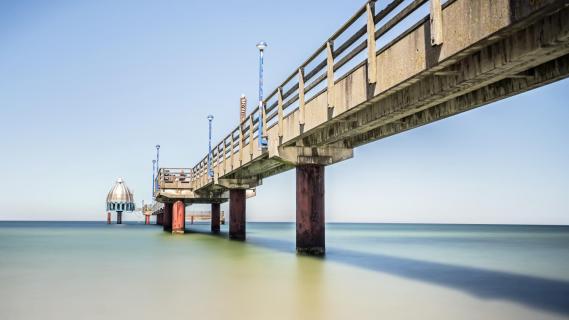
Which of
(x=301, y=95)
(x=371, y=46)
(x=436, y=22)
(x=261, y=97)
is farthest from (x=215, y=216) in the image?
(x=436, y=22)

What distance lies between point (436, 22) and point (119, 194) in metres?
158

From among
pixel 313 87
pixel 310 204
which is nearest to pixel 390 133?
pixel 313 87

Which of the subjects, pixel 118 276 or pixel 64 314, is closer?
pixel 64 314

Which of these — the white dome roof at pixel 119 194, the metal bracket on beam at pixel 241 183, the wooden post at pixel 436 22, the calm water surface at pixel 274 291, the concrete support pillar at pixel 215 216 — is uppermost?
the white dome roof at pixel 119 194

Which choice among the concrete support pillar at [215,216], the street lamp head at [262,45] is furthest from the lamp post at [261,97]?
the concrete support pillar at [215,216]

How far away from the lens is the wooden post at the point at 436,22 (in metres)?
9.64

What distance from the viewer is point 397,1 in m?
11.1

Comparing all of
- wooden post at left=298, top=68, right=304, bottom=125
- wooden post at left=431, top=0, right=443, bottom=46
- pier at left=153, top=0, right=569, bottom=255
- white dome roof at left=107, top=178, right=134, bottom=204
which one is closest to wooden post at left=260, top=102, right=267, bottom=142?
pier at left=153, top=0, right=569, bottom=255

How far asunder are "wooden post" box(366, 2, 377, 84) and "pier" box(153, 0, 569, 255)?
0.07 feet

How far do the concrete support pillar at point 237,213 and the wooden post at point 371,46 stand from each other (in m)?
24.6

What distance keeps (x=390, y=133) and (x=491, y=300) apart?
652 centimetres

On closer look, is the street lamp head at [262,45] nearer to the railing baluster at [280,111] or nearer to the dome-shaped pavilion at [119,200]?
the railing baluster at [280,111]

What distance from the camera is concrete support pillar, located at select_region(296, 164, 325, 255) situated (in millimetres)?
21703

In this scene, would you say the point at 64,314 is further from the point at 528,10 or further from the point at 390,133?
the point at 390,133
